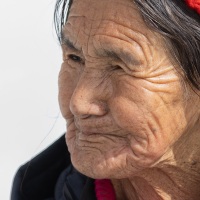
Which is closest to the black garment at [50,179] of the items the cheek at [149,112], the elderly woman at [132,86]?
the elderly woman at [132,86]

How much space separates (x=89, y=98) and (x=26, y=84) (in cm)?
135

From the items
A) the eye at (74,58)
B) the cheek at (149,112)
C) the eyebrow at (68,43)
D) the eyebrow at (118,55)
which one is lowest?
the cheek at (149,112)

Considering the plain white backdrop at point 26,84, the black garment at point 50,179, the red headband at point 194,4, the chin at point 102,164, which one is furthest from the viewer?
the plain white backdrop at point 26,84

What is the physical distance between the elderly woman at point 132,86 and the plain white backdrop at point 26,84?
3.38 ft

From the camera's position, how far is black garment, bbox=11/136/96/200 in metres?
2.08

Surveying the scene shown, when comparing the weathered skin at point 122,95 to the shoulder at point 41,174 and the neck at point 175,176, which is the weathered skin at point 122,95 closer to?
the neck at point 175,176

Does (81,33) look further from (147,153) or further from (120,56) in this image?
(147,153)

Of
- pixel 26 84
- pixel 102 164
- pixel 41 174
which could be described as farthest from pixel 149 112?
pixel 26 84

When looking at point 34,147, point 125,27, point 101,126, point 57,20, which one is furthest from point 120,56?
point 34,147

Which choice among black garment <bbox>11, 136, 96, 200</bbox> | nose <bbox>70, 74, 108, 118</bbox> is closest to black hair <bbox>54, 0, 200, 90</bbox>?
nose <bbox>70, 74, 108, 118</bbox>

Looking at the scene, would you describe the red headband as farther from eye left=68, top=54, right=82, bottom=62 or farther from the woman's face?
eye left=68, top=54, right=82, bottom=62

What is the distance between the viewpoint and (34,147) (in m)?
2.84

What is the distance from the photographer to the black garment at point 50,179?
2076 mm

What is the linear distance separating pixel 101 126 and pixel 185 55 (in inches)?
11.7
